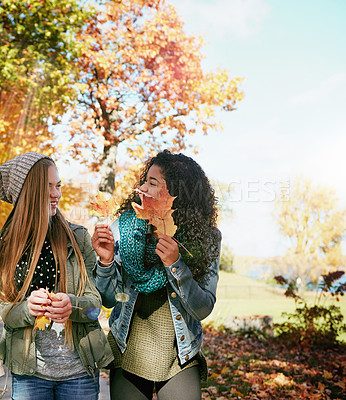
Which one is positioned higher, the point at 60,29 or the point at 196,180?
the point at 60,29

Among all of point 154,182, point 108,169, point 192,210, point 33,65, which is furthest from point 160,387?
point 108,169

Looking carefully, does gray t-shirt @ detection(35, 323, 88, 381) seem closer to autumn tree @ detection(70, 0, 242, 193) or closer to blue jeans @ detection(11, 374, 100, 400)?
blue jeans @ detection(11, 374, 100, 400)

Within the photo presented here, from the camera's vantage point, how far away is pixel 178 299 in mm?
1735

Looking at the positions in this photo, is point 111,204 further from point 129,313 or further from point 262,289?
point 262,289

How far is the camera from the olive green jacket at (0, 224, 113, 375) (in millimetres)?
1572

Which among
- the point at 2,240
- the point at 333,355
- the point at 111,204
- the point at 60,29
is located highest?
the point at 60,29

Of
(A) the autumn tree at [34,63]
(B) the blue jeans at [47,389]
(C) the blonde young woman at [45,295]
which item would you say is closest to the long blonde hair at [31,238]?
(C) the blonde young woman at [45,295]

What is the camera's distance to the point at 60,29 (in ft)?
24.1

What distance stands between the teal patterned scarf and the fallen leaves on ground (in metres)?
3.12

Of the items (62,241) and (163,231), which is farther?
(62,241)

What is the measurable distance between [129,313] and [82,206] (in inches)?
273

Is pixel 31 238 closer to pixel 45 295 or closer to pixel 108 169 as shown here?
pixel 45 295

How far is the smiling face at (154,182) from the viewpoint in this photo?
5.91 feet

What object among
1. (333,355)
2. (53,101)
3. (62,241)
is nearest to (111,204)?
(62,241)
